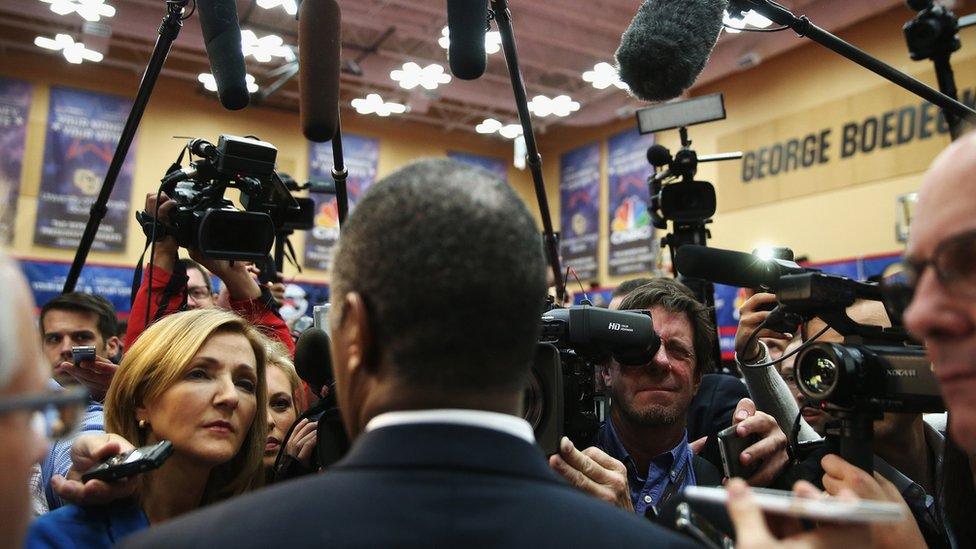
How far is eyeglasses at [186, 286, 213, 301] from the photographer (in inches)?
134

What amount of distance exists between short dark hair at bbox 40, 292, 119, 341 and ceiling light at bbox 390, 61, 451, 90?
6104mm

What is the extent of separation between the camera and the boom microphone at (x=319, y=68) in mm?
1386

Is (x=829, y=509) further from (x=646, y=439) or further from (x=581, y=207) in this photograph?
(x=581, y=207)

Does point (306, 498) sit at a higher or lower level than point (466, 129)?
lower

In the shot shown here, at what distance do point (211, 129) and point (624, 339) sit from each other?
9465mm

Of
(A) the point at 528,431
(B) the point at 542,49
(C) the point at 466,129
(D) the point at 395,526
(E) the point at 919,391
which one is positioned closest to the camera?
(D) the point at 395,526

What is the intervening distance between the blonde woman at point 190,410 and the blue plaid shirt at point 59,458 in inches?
4.4

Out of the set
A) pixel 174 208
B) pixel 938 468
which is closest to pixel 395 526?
pixel 938 468

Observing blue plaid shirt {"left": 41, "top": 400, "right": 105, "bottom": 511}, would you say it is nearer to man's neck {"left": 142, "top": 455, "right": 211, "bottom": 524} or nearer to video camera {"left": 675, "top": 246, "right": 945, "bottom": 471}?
man's neck {"left": 142, "top": 455, "right": 211, "bottom": 524}

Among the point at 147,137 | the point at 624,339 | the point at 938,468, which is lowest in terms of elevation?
the point at 938,468

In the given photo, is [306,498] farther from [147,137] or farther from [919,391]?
[147,137]

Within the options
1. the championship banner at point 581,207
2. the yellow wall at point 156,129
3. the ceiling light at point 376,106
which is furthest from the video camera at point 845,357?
the championship banner at point 581,207

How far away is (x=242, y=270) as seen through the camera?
2250mm

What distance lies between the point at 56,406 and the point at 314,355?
66 cm
